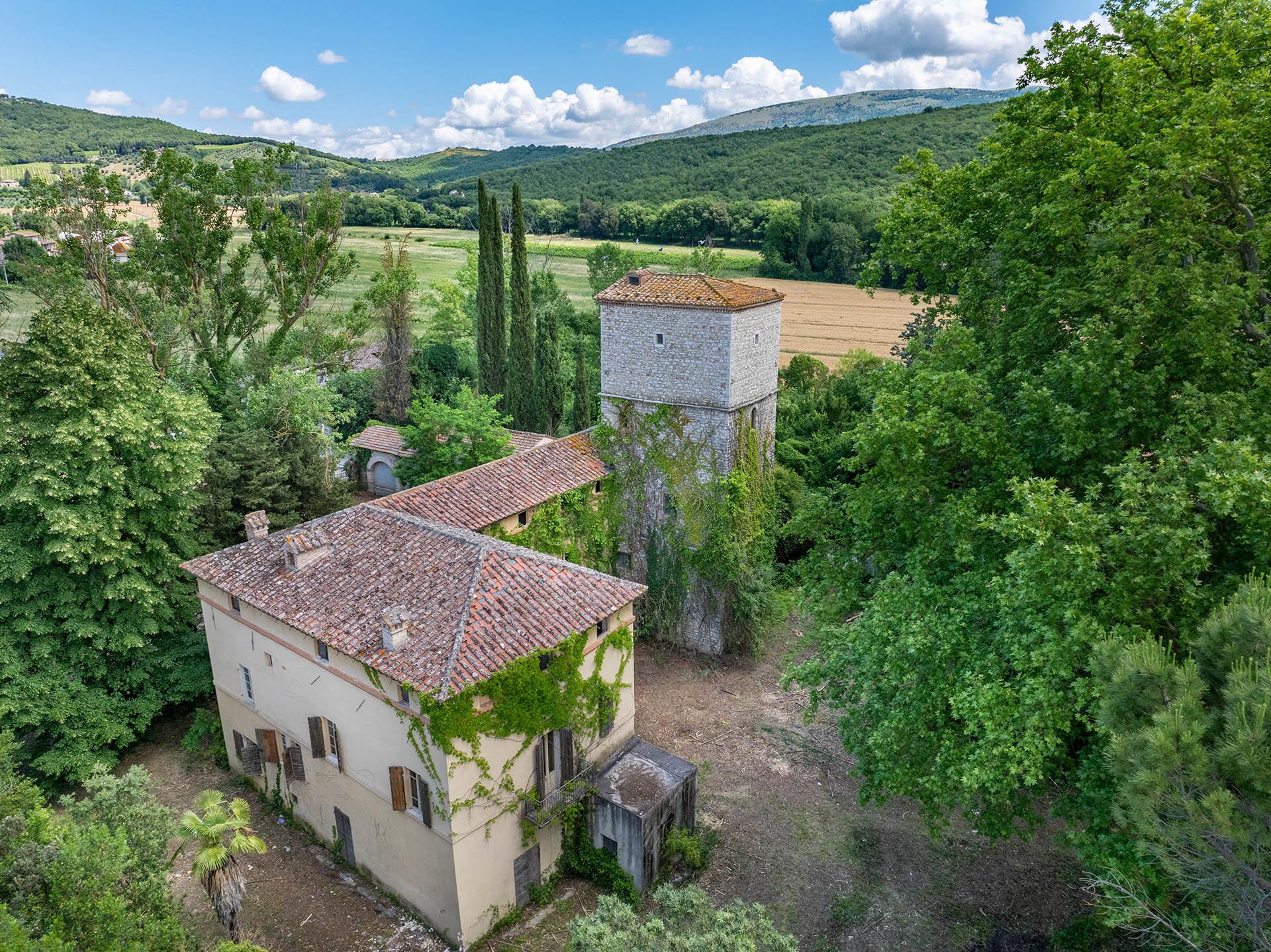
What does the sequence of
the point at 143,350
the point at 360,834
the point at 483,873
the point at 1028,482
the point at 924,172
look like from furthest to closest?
the point at 143,350, the point at 924,172, the point at 360,834, the point at 483,873, the point at 1028,482

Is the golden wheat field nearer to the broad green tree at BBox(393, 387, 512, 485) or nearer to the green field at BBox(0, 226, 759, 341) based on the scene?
the green field at BBox(0, 226, 759, 341)

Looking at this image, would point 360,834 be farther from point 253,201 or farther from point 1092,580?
point 253,201

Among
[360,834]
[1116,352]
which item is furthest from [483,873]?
[1116,352]

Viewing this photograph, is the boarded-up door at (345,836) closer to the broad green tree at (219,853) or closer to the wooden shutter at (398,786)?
the wooden shutter at (398,786)

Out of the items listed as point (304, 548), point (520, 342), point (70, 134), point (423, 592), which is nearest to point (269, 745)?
point (304, 548)

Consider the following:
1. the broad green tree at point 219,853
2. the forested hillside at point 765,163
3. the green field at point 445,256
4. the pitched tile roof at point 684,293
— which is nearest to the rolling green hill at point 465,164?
the forested hillside at point 765,163

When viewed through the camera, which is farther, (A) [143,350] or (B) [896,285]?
(B) [896,285]
